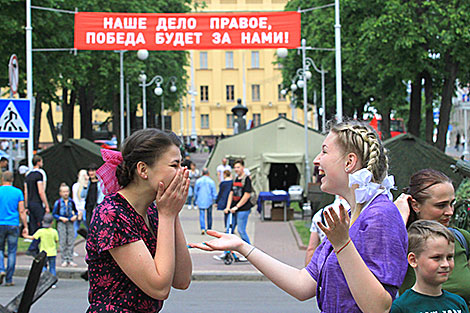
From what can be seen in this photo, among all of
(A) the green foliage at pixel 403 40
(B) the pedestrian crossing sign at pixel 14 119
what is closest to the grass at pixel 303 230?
(B) the pedestrian crossing sign at pixel 14 119

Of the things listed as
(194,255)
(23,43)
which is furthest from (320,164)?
(23,43)

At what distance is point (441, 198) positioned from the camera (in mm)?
3822

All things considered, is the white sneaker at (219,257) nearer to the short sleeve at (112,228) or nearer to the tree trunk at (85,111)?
the short sleeve at (112,228)

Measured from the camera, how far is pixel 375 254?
2.83 meters

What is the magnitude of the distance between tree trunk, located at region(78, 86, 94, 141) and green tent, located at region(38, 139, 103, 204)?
21071 mm

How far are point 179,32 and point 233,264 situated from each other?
20.3 ft

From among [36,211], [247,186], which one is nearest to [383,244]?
[247,186]

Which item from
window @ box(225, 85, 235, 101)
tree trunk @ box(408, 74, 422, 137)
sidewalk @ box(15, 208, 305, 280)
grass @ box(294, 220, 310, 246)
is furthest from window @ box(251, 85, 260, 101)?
grass @ box(294, 220, 310, 246)

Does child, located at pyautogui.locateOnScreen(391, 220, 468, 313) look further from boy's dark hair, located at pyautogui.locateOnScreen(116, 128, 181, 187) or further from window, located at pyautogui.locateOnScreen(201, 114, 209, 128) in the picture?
window, located at pyautogui.locateOnScreen(201, 114, 209, 128)

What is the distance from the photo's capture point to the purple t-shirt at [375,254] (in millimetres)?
2824

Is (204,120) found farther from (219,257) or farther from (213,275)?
(213,275)

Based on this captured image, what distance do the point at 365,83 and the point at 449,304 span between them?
35723 millimetres

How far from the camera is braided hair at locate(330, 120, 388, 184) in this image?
305 cm

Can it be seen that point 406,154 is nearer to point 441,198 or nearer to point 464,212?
point 464,212
